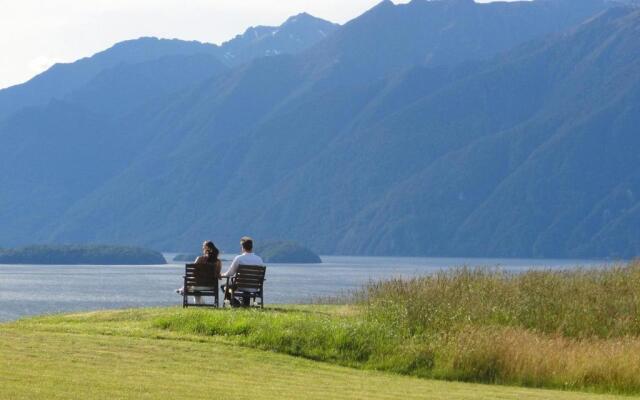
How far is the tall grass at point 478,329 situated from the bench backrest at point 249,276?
906mm

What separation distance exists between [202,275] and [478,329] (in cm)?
735

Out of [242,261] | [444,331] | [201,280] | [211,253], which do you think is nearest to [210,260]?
[211,253]

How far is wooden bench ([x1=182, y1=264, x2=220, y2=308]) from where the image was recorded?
25.3 meters

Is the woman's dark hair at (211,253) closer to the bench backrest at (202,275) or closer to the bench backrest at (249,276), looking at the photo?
the bench backrest at (202,275)

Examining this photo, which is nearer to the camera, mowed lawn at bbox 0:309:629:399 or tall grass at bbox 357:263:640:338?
mowed lawn at bbox 0:309:629:399

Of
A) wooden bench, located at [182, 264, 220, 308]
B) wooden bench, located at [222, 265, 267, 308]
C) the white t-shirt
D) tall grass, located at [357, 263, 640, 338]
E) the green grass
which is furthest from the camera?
wooden bench, located at [182, 264, 220, 308]

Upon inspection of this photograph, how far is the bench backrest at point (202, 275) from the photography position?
25.3m

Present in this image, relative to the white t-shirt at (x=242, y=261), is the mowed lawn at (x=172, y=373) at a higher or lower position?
lower

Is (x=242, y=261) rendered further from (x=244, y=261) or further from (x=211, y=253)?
(x=211, y=253)

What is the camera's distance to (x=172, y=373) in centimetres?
1652

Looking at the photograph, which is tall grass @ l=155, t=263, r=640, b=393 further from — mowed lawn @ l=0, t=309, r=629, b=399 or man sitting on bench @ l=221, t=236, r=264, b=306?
man sitting on bench @ l=221, t=236, r=264, b=306

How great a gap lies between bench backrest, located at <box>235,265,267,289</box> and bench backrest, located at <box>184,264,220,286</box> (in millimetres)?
538

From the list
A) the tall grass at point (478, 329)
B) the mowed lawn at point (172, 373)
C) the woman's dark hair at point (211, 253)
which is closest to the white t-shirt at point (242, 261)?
the woman's dark hair at point (211, 253)

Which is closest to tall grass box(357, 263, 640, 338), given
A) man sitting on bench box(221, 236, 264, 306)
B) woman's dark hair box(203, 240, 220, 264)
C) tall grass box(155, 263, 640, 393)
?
tall grass box(155, 263, 640, 393)
